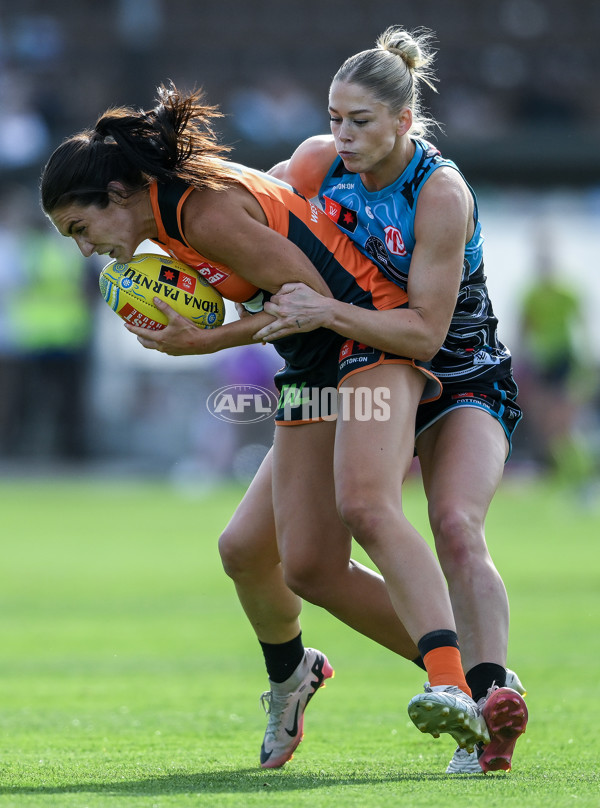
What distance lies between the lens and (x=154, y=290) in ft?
14.3

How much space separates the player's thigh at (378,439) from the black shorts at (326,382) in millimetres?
39

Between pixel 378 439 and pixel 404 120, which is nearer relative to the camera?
pixel 378 439

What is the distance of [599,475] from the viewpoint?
16.8 m

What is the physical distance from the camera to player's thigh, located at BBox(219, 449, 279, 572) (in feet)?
14.8

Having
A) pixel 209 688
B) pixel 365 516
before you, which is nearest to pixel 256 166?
pixel 209 688

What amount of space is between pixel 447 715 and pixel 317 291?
1.42m

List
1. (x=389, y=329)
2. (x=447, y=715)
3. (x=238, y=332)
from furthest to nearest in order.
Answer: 1. (x=238, y=332)
2. (x=389, y=329)
3. (x=447, y=715)

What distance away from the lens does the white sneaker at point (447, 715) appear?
12.0ft

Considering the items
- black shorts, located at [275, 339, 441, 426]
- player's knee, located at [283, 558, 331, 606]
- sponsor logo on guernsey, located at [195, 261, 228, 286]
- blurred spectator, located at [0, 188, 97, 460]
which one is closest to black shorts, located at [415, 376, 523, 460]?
black shorts, located at [275, 339, 441, 426]

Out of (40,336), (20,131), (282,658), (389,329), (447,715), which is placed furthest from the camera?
(20,131)

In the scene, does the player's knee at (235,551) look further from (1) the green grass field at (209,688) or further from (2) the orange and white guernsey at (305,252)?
(2) the orange and white guernsey at (305,252)

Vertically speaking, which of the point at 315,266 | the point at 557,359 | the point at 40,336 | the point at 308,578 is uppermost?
the point at 40,336

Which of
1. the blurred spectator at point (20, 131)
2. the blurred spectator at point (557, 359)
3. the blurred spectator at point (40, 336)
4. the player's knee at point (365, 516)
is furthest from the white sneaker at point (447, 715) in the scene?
the blurred spectator at point (20, 131)

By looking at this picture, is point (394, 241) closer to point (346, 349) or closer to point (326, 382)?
point (346, 349)
